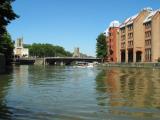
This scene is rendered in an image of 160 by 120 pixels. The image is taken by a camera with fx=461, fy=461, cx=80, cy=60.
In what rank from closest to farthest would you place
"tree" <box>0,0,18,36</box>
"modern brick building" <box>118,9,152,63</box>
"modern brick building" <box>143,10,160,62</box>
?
1. "tree" <box>0,0,18,36</box>
2. "modern brick building" <box>143,10,160,62</box>
3. "modern brick building" <box>118,9,152,63</box>

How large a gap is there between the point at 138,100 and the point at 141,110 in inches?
239

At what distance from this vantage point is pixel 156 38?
173 metres

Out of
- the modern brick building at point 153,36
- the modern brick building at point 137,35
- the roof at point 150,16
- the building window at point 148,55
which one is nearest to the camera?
the modern brick building at point 153,36

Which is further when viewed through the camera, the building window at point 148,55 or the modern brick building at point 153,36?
the building window at point 148,55

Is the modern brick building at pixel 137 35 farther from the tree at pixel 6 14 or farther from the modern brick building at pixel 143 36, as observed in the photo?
the tree at pixel 6 14

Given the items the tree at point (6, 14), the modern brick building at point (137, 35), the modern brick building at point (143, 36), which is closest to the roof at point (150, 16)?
the modern brick building at point (143, 36)

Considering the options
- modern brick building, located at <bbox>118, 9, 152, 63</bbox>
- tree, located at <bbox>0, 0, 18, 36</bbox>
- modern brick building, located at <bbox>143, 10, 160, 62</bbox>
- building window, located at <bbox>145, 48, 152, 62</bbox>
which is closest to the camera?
tree, located at <bbox>0, 0, 18, 36</bbox>

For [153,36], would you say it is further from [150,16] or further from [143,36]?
[143,36]

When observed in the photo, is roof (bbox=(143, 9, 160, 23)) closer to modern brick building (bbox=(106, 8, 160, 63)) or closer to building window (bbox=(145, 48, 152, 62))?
modern brick building (bbox=(106, 8, 160, 63))

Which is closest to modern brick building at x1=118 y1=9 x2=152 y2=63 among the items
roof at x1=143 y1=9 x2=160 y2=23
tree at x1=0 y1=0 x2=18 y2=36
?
roof at x1=143 y1=9 x2=160 y2=23

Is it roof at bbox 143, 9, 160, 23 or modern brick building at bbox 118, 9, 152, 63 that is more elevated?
roof at bbox 143, 9, 160, 23

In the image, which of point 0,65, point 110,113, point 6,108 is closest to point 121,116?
point 110,113

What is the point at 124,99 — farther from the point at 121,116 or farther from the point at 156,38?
the point at 156,38

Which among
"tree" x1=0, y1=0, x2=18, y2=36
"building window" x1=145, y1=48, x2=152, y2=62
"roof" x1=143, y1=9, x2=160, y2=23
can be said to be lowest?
"building window" x1=145, y1=48, x2=152, y2=62
